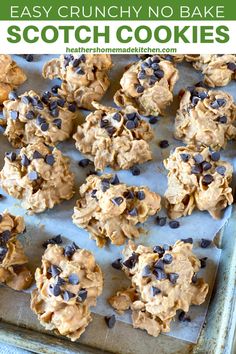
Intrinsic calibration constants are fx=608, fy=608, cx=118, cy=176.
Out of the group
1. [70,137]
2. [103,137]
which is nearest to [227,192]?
[103,137]

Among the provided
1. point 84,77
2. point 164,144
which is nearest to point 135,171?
point 164,144

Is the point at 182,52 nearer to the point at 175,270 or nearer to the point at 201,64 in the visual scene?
the point at 201,64

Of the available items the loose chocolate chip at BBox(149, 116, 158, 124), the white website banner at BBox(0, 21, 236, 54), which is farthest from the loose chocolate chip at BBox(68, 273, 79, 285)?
the white website banner at BBox(0, 21, 236, 54)

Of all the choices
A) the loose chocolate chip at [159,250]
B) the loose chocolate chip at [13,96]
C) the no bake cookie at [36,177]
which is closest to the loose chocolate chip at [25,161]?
the no bake cookie at [36,177]

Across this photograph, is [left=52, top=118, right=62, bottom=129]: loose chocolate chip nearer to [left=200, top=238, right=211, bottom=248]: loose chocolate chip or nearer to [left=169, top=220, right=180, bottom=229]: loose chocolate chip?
[left=169, top=220, right=180, bottom=229]: loose chocolate chip
